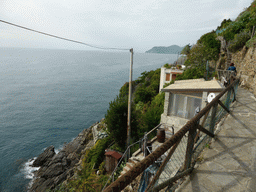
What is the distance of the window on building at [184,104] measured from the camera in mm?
15074

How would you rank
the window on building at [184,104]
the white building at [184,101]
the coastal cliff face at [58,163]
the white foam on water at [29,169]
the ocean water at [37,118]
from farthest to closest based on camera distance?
the ocean water at [37,118] → the white foam on water at [29,169] → the coastal cliff face at [58,163] → the window on building at [184,104] → the white building at [184,101]

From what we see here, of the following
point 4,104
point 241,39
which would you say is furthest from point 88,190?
point 4,104

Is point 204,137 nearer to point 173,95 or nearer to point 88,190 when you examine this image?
point 88,190

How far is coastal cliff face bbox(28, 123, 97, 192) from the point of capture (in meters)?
21.4

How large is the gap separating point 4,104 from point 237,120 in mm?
62365

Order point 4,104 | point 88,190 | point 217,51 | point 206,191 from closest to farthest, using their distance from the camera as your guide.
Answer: point 206,191 → point 88,190 → point 217,51 → point 4,104

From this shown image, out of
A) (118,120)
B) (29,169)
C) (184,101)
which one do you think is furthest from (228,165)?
(29,169)

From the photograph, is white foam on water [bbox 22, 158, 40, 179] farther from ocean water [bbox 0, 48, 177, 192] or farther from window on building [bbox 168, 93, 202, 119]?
window on building [bbox 168, 93, 202, 119]

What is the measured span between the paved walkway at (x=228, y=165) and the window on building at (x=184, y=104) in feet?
34.9

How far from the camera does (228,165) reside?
3033mm

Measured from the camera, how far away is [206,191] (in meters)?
2.40

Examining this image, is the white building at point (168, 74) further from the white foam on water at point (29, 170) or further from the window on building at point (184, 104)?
the white foam on water at point (29, 170)

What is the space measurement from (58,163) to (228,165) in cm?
2805

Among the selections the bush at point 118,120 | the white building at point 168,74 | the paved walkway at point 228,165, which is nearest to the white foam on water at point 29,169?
the bush at point 118,120
